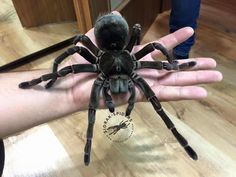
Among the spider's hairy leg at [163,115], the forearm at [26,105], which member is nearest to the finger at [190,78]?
the spider's hairy leg at [163,115]

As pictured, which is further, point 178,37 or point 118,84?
point 178,37

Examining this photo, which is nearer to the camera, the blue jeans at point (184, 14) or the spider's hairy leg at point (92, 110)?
Result: the spider's hairy leg at point (92, 110)

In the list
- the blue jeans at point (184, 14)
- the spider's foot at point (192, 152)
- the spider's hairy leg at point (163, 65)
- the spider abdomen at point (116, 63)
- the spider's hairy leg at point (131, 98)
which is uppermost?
the spider abdomen at point (116, 63)

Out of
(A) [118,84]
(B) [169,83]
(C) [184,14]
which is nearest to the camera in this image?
(A) [118,84]

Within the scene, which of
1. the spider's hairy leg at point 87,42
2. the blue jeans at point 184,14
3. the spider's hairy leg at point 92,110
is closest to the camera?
the spider's hairy leg at point 92,110

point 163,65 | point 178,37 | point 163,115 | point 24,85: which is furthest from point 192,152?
point 24,85

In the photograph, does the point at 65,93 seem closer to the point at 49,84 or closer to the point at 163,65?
the point at 49,84

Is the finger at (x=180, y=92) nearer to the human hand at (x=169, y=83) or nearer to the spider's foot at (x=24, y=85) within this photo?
the human hand at (x=169, y=83)
